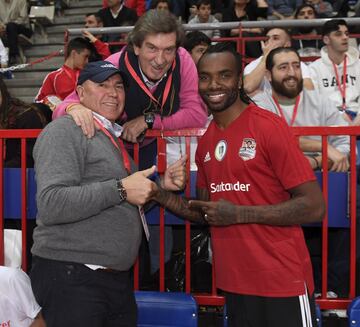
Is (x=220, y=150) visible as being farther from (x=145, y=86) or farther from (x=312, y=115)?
(x=312, y=115)

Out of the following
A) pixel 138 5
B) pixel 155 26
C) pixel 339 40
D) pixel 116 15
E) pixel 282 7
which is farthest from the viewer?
pixel 138 5

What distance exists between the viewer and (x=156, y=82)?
11.3 ft

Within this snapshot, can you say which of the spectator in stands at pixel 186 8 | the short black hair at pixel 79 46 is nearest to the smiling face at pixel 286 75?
the short black hair at pixel 79 46

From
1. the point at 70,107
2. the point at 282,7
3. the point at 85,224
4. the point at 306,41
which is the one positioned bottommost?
the point at 85,224

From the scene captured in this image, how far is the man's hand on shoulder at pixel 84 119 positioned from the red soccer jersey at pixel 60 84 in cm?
443

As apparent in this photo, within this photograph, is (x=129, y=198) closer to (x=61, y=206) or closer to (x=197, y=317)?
(x=61, y=206)

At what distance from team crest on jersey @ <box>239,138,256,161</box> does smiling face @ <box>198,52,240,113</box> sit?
0.72 ft

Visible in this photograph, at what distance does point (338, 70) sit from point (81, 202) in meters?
4.72

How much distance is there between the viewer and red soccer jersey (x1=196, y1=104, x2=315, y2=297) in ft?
8.03

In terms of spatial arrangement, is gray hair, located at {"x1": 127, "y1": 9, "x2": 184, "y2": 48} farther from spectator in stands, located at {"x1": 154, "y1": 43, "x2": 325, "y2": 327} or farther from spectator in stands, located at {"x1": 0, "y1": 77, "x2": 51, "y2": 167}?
spectator in stands, located at {"x1": 0, "y1": 77, "x2": 51, "y2": 167}

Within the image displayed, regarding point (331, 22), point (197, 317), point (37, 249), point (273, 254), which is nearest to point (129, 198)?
point (37, 249)

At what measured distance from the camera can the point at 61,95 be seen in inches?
277

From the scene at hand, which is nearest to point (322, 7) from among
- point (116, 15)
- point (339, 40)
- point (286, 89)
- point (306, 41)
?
point (306, 41)

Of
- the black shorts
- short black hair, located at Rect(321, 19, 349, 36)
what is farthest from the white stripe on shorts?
short black hair, located at Rect(321, 19, 349, 36)
